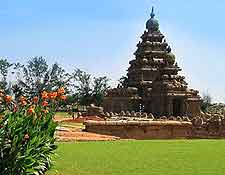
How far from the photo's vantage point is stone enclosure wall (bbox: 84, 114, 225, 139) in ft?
74.6

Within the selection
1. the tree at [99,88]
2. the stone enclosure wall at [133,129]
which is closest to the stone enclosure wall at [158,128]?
the stone enclosure wall at [133,129]

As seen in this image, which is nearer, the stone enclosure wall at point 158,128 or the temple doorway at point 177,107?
the stone enclosure wall at point 158,128

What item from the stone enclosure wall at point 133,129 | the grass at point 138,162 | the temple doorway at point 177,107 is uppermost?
the temple doorway at point 177,107

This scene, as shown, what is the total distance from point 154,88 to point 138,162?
39.3 m

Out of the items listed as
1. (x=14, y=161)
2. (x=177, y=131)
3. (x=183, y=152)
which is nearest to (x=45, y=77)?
(x=177, y=131)

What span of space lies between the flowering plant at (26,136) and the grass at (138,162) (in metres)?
0.67

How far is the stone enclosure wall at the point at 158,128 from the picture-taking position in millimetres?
22734

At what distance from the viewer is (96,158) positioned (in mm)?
10383

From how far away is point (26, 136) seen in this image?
23.9 ft

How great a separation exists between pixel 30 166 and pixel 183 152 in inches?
216

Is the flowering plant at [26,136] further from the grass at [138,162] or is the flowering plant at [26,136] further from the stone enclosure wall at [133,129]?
the stone enclosure wall at [133,129]

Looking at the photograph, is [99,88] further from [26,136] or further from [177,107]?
[26,136]

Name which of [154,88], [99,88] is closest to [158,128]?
[154,88]

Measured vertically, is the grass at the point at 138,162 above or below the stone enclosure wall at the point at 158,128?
below
